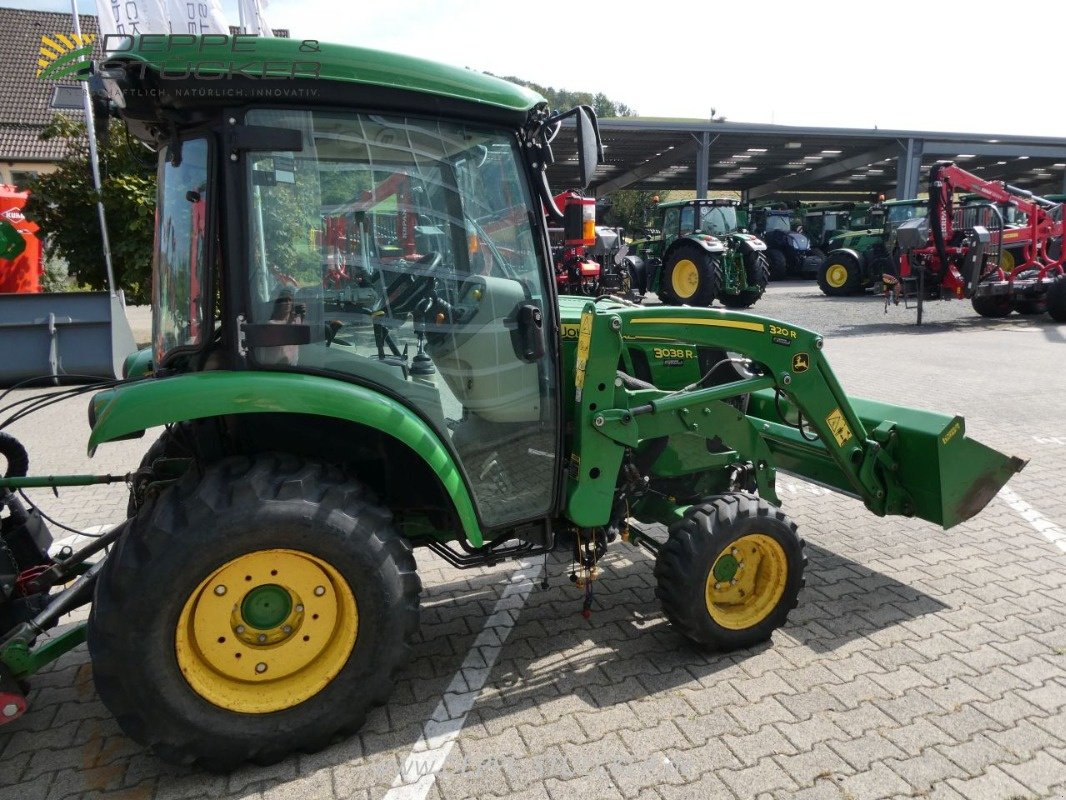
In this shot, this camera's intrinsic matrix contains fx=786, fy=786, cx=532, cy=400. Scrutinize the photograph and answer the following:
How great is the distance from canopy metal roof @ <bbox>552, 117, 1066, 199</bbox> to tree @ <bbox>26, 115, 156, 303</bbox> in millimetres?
12119

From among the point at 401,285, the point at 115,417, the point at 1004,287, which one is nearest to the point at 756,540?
the point at 401,285

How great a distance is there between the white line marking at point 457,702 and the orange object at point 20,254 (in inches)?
397

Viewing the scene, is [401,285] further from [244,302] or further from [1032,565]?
[1032,565]

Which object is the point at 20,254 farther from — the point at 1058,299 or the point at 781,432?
the point at 1058,299

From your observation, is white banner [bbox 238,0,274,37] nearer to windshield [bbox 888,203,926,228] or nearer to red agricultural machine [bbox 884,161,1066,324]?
red agricultural machine [bbox 884,161,1066,324]

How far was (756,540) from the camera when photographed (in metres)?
3.30

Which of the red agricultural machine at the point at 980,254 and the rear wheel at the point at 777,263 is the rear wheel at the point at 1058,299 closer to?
the red agricultural machine at the point at 980,254

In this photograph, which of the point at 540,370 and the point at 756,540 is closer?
the point at 540,370

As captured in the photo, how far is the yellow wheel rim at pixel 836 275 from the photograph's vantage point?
19.1 metres

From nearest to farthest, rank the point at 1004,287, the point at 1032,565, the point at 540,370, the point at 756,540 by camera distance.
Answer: the point at 540,370, the point at 756,540, the point at 1032,565, the point at 1004,287

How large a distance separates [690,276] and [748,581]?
517 inches

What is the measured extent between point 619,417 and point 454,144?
4.01 ft

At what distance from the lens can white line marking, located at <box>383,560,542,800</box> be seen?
2543 millimetres

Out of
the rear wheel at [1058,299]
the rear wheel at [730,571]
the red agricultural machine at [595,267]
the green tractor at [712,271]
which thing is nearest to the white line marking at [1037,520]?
the rear wheel at [730,571]
